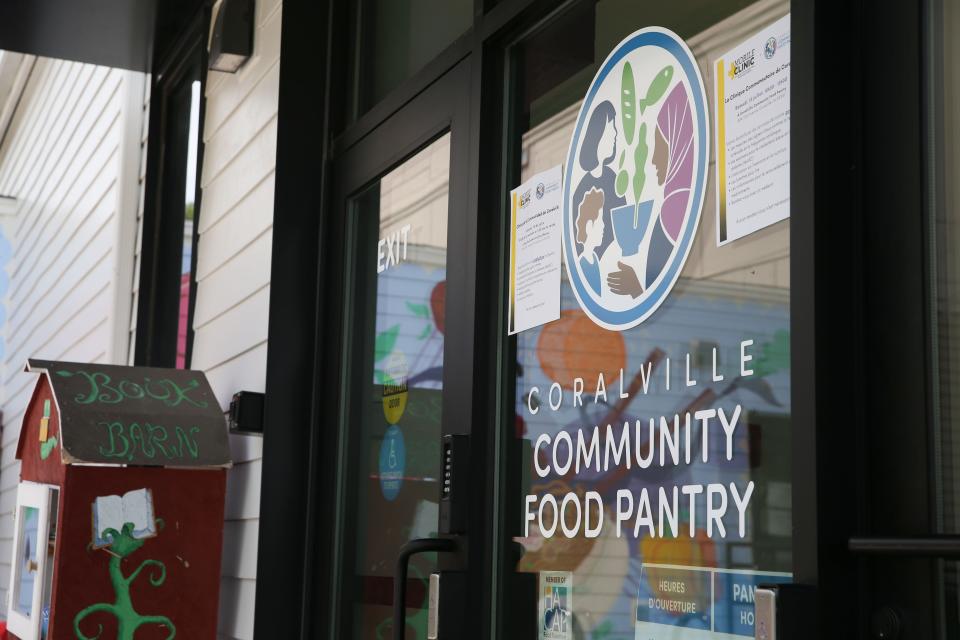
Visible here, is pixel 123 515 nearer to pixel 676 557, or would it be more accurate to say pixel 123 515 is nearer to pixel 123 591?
pixel 123 591

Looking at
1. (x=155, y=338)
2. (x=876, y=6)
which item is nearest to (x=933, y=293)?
(x=876, y=6)

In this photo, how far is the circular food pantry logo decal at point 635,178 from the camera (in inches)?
67.8

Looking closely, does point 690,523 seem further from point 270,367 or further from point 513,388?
point 270,367

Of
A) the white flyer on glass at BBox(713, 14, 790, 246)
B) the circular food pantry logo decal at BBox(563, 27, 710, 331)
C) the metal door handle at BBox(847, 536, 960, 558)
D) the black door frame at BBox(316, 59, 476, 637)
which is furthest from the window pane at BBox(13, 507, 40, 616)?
the metal door handle at BBox(847, 536, 960, 558)

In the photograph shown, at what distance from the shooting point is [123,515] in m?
2.88

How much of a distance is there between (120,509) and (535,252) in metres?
1.36

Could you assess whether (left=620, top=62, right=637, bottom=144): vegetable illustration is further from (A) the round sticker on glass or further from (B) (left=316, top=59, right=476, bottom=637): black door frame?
(A) the round sticker on glass

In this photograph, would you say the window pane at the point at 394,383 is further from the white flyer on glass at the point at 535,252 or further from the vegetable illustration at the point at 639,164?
the vegetable illustration at the point at 639,164

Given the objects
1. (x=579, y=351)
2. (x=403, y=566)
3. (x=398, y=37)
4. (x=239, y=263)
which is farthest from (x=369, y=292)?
(x=579, y=351)

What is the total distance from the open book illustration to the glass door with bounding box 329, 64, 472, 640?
47 cm

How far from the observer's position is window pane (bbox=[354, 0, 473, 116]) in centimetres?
264

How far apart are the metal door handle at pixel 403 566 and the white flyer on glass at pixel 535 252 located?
1.35 ft

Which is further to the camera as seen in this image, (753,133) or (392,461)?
(392,461)

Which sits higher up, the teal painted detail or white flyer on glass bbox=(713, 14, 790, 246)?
white flyer on glass bbox=(713, 14, 790, 246)
